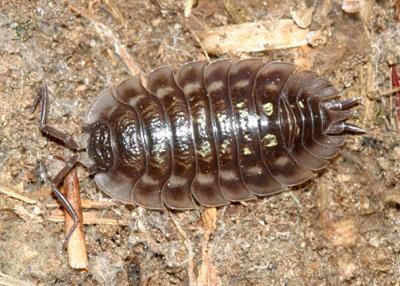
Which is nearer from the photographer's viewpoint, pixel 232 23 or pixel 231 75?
pixel 231 75

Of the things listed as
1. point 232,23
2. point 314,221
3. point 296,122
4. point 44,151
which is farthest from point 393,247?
point 44,151

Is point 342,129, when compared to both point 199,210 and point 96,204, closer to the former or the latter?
point 199,210

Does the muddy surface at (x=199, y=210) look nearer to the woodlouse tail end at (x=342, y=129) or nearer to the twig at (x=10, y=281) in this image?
the twig at (x=10, y=281)

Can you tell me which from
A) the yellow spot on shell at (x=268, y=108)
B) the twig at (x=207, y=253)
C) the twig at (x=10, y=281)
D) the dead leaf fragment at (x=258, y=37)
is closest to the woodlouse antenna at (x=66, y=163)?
the twig at (x=10, y=281)

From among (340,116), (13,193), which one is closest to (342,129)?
(340,116)

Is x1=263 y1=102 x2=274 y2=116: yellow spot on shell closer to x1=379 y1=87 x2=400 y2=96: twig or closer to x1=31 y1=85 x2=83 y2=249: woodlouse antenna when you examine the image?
x1=379 y1=87 x2=400 y2=96: twig

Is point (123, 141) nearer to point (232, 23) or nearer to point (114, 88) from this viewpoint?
point (114, 88)
